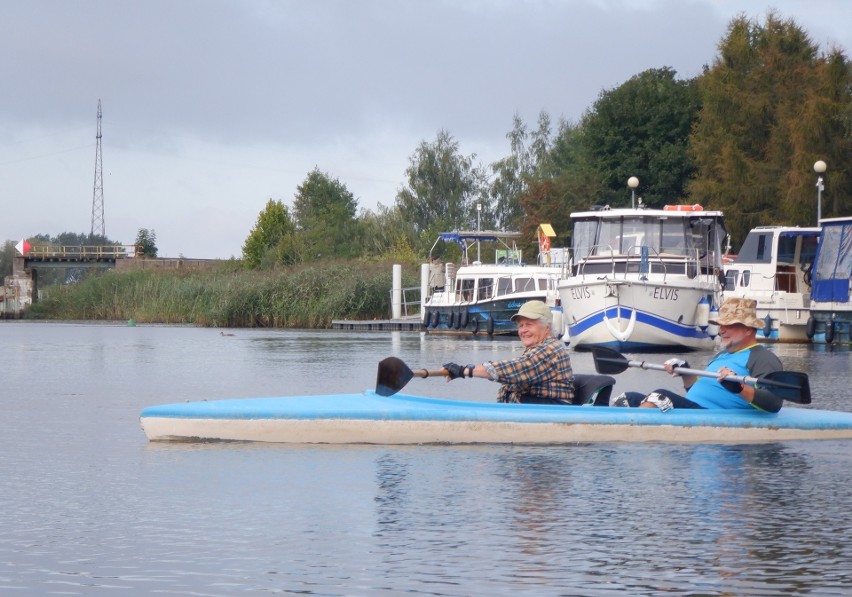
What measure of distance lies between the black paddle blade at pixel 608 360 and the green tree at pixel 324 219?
221ft

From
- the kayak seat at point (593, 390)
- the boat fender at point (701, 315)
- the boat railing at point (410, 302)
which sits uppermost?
the boat railing at point (410, 302)

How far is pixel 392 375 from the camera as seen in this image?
13.1 meters

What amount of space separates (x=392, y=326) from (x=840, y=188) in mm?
18280

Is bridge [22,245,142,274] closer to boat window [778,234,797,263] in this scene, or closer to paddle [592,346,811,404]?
boat window [778,234,797,263]

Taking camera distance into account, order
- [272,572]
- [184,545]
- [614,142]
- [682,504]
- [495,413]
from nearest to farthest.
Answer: [272,572] < [184,545] < [682,504] < [495,413] < [614,142]

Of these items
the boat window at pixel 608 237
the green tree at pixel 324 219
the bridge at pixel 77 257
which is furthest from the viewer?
the bridge at pixel 77 257

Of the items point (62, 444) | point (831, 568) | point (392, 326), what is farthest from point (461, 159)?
point (831, 568)

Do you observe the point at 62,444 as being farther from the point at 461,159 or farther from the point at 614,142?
the point at 461,159

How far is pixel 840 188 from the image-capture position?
52094 millimetres

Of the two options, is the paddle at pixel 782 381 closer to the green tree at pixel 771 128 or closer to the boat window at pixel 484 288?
the boat window at pixel 484 288

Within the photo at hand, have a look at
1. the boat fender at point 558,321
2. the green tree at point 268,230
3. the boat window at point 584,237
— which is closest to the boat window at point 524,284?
the boat fender at point 558,321

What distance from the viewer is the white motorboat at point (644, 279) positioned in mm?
32969

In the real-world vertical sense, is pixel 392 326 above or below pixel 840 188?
below

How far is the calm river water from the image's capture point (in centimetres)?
764
